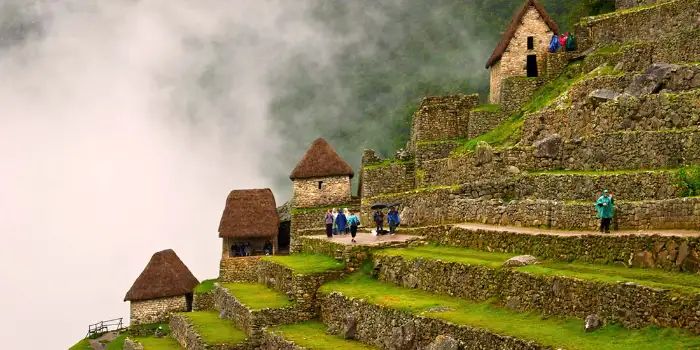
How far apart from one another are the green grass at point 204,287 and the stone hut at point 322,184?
15.4ft

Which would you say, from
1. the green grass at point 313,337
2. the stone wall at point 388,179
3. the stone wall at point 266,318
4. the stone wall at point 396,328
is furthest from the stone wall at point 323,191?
the stone wall at point 396,328

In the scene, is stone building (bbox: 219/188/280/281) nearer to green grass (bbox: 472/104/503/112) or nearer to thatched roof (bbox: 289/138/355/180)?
thatched roof (bbox: 289/138/355/180)

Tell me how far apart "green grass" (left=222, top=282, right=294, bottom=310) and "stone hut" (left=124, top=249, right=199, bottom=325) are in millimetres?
9307

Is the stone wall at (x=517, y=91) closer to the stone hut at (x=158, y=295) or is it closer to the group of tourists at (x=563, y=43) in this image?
the group of tourists at (x=563, y=43)

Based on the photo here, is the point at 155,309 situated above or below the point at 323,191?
below

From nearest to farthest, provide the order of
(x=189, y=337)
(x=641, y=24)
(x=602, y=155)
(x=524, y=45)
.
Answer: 1. (x=602, y=155)
2. (x=189, y=337)
3. (x=641, y=24)
4. (x=524, y=45)

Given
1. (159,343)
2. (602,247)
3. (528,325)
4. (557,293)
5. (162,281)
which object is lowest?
(159,343)

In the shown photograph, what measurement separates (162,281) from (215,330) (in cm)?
1478

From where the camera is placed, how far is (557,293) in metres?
18.4

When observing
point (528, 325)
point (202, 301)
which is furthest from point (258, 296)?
point (528, 325)

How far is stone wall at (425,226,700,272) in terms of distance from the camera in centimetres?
1788

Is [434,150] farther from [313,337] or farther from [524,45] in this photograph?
[313,337]

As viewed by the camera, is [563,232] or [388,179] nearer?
[563,232]

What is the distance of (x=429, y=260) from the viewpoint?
2370cm
